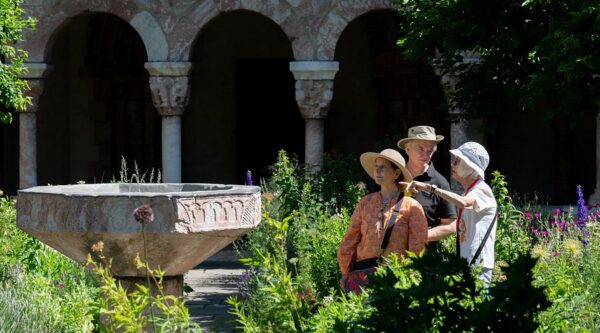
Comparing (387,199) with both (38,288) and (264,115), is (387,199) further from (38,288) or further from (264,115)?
(264,115)

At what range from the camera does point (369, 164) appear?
22.8 ft

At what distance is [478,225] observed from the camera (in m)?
6.17

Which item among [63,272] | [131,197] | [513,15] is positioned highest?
[513,15]

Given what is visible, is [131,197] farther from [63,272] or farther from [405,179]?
[63,272]

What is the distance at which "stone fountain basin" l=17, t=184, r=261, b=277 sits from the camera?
682cm

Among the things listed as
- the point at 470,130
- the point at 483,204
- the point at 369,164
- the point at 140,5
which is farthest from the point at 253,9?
the point at 483,204

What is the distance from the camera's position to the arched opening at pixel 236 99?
1633cm

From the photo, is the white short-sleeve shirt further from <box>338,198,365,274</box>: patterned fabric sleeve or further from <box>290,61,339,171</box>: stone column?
<box>290,61,339,171</box>: stone column

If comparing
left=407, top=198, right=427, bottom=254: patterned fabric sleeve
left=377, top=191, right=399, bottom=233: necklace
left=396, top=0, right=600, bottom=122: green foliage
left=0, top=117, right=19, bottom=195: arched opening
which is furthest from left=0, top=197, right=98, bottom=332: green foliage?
left=0, top=117, right=19, bottom=195: arched opening

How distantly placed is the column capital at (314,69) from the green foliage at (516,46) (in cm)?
326

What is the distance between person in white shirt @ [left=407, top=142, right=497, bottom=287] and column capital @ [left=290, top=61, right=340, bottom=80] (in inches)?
270

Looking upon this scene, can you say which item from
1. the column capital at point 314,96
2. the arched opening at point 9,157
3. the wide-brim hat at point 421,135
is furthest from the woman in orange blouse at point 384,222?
the arched opening at point 9,157

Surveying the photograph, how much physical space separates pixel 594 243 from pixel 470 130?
5478 mm

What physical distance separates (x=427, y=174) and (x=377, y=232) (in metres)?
0.60
